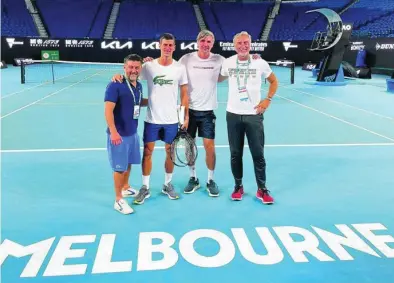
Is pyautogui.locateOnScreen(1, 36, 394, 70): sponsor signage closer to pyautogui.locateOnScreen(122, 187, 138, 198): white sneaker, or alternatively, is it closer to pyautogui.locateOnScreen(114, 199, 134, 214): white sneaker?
pyautogui.locateOnScreen(122, 187, 138, 198): white sneaker

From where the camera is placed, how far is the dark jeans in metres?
4.64

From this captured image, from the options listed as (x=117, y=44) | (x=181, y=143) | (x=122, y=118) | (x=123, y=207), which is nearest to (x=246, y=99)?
(x=181, y=143)

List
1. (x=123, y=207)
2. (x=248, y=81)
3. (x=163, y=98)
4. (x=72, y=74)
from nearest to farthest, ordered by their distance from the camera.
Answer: (x=123, y=207), (x=248, y=81), (x=163, y=98), (x=72, y=74)

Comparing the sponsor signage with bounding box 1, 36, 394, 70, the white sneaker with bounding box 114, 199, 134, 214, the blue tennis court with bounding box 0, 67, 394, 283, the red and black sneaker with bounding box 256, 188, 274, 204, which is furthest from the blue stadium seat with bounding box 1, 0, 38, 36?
the red and black sneaker with bounding box 256, 188, 274, 204

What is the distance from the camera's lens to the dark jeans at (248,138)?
4.64m

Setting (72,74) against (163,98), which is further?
(72,74)

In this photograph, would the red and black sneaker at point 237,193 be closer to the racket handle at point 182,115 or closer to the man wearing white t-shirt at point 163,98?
the man wearing white t-shirt at point 163,98

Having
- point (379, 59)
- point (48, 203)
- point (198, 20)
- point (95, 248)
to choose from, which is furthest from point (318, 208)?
point (198, 20)

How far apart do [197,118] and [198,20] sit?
114ft

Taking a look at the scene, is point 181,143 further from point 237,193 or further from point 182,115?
point 237,193

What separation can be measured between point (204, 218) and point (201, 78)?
1638 mm

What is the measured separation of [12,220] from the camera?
13.8ft

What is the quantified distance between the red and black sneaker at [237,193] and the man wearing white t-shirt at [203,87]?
0.22 meters

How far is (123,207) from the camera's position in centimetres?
445
